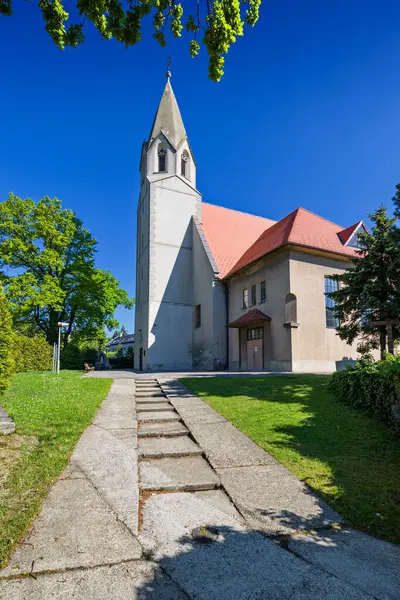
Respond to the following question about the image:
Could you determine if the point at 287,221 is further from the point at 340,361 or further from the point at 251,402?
the point at 251,402

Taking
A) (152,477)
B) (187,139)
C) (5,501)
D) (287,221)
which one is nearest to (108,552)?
(5,501)

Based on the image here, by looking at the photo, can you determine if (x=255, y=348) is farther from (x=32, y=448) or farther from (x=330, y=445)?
(x=32, y=448)

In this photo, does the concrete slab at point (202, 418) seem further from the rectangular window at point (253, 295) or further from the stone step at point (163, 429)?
the rectangular window at point (253, 295)

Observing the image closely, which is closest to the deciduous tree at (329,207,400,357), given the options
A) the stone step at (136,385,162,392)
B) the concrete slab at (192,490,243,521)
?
the stone step at (136,385,162,392)

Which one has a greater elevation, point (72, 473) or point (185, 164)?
point (185, 164)

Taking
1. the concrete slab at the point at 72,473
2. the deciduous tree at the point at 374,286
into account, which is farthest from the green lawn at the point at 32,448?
the deciduous tree at the point at 374,286

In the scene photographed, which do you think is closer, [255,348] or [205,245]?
[255,348]

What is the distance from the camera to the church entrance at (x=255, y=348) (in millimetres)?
21453

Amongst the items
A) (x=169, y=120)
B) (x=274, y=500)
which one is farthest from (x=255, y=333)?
(x=169, y=120)

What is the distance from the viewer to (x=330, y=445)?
5969mm

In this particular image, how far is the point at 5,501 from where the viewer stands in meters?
3.75

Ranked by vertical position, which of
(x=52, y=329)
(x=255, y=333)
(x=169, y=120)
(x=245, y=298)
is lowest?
(x=255, y=333)

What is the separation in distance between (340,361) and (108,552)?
18.0 metres

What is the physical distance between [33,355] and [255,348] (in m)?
13.8
